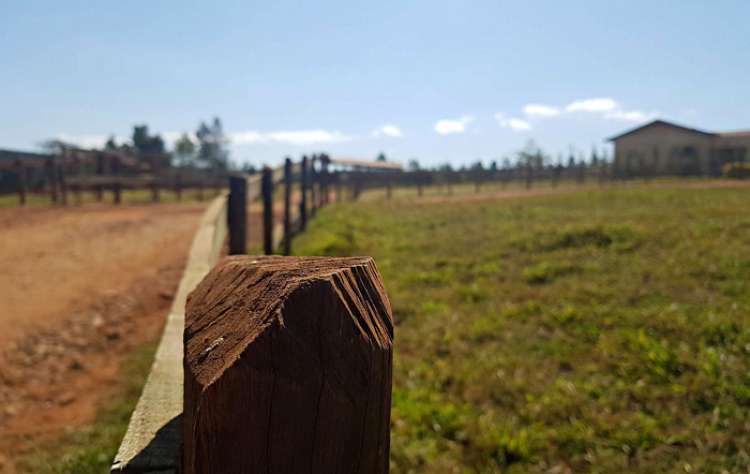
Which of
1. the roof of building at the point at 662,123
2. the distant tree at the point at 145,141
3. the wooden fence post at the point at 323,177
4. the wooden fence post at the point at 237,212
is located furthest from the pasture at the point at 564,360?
the distant tree at the point at 145,141

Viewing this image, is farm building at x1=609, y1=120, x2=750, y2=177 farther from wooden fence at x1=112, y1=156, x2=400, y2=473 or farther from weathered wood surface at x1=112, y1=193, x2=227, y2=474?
wooden fence at x1=112, y1=156, x2=400, y2=473

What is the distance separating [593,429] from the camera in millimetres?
2873

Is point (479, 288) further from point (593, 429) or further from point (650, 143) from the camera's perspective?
point (650, 143)

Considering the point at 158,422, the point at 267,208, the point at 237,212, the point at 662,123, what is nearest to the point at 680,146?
the point at 662,123

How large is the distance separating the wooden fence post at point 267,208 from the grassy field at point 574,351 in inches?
28.3

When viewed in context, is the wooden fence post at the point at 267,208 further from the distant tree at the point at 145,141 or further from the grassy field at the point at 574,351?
the distant tree at the point at 145,141

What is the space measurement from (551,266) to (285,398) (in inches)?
225

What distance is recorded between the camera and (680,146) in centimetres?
3716

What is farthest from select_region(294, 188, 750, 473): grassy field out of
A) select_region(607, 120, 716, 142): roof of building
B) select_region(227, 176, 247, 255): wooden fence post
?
select_region(607, 120, 716, 142): roof of building

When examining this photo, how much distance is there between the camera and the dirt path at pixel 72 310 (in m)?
3.61

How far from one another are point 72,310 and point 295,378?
5421mm

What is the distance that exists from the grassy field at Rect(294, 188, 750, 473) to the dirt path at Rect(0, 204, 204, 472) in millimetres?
1950

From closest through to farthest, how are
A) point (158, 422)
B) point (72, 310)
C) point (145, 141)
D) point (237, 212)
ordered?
point (158, 422) → point (237, 212) → point (72, 310) → point (145, 141)

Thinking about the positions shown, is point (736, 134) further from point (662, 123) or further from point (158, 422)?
point (158, 422)
